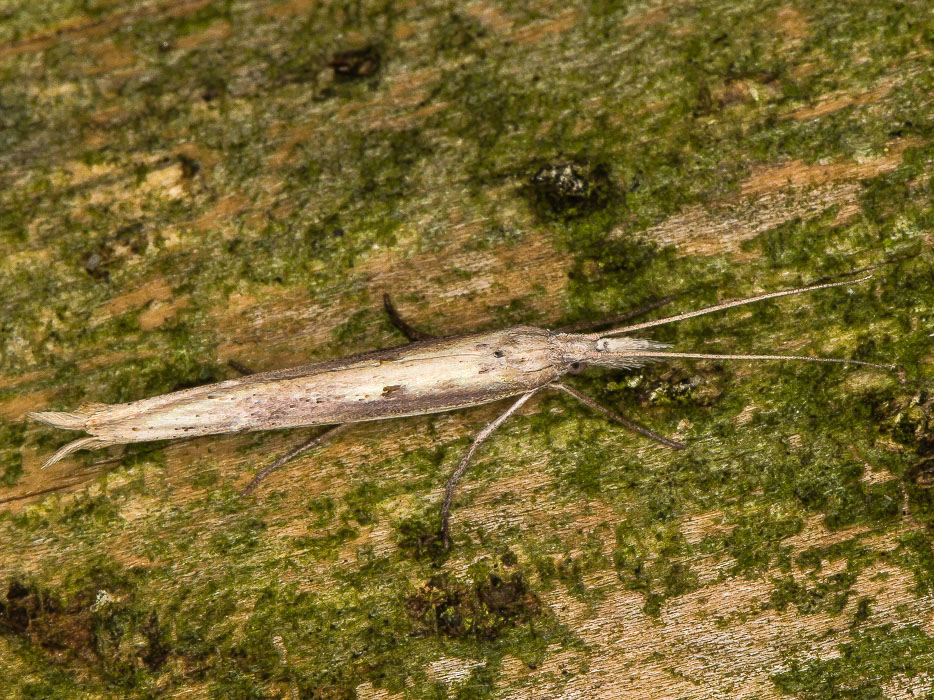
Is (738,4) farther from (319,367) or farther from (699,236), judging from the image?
(319,367)

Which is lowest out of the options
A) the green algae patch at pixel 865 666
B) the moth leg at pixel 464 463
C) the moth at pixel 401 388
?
the green algae patch at pixel 865 666

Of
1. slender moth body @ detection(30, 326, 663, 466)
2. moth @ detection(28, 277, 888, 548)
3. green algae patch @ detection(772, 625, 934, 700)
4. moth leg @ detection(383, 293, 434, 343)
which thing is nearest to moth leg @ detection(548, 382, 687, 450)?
moth @ detection(28, 277, 888, 548)

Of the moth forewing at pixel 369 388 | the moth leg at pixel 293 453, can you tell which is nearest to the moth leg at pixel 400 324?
the moth forewing at pixel 369 388

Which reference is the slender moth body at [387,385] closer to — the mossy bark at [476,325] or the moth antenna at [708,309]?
the moth antenna at [708,309]

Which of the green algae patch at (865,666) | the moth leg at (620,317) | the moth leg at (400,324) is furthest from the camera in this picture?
the moth leg at (400,324)

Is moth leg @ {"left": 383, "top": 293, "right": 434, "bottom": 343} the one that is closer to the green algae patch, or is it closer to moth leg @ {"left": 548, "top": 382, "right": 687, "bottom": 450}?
moth leg @ {"left": 548, "top": 382, "right": 687, "bottom": 450}

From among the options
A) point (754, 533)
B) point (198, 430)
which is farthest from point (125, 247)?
point (754, 533)
